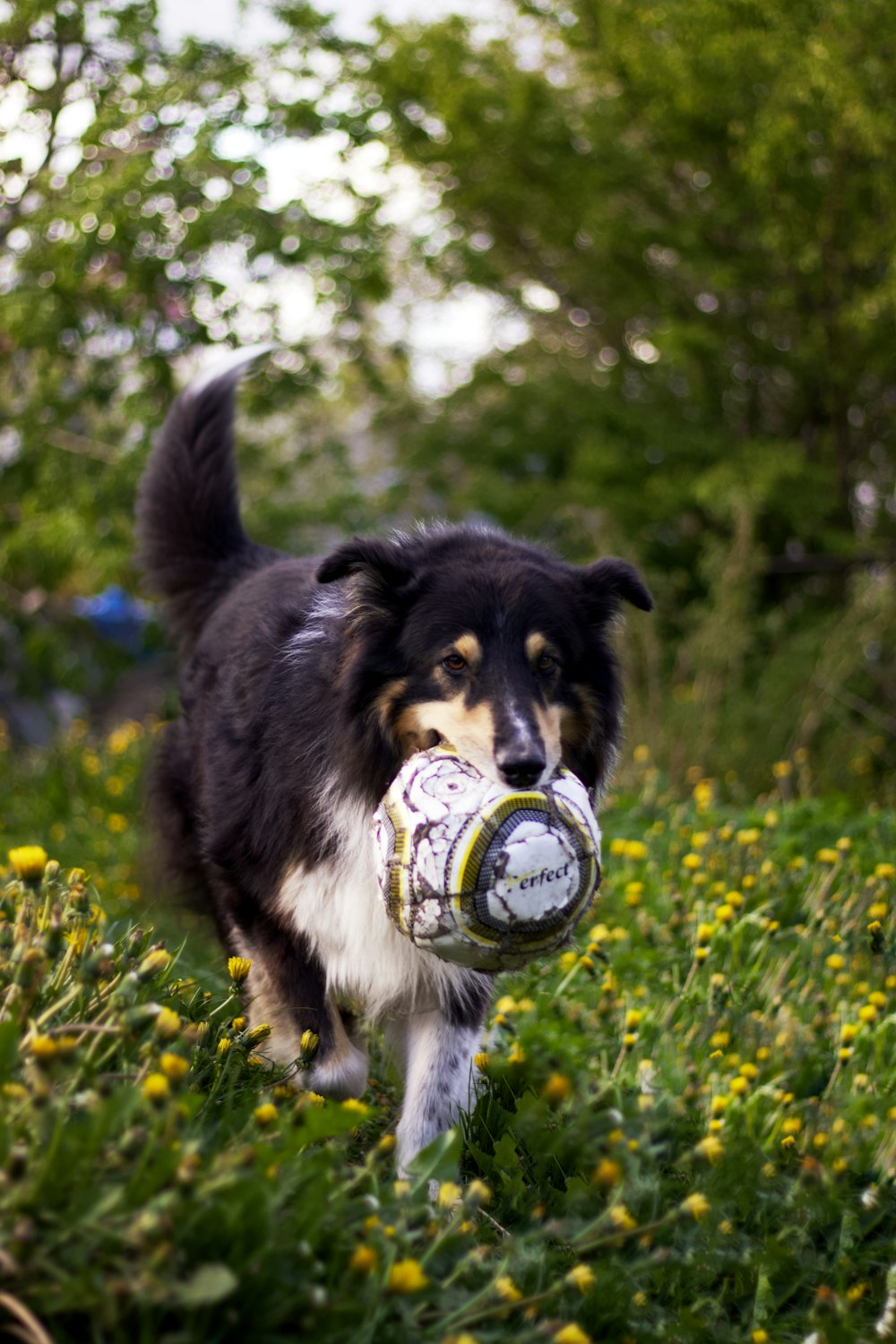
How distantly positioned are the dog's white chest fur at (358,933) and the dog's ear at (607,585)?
2.92 ft

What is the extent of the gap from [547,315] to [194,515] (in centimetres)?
684

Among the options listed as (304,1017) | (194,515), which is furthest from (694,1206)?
(194,515)

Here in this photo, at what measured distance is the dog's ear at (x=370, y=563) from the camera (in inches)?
130

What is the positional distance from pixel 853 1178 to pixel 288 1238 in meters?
1.69

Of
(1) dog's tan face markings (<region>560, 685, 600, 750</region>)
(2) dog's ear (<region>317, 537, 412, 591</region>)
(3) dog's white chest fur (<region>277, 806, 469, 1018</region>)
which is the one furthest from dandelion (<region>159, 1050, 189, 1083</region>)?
(1) dog's tan face markings (<region>560, 685, 600, 750</region>)

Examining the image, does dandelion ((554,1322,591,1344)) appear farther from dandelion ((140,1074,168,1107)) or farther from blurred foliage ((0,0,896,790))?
blurred foliage ((0,0,896,790))

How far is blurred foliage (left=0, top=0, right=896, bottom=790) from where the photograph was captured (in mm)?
7898

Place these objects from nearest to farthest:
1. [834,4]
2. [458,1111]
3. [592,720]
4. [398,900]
A: [398,900], [458,1111], [592,720], [834,4]

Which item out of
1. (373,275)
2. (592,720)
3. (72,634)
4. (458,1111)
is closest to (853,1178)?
(458,1111)

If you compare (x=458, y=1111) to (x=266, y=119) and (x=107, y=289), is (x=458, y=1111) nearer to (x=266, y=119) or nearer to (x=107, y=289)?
(x=107, y=289)

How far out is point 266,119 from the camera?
8055mm

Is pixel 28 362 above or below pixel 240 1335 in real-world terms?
below

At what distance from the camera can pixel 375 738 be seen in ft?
11.2

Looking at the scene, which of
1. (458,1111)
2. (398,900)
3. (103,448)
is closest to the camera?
(398,900)
